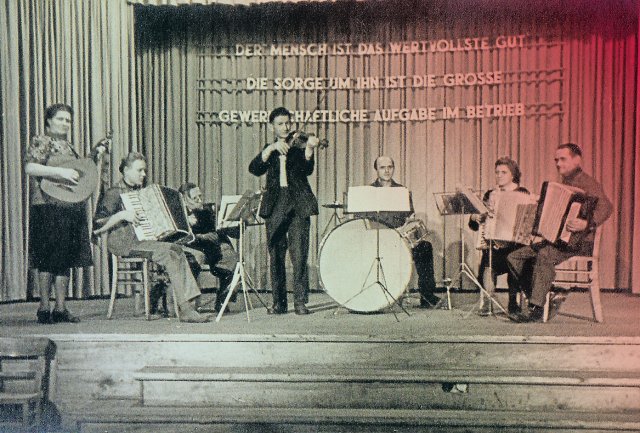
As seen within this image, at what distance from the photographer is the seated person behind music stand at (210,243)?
6.58 meters

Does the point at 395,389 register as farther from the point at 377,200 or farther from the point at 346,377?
the point at 377,200

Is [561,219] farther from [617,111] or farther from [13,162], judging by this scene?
[13,162]

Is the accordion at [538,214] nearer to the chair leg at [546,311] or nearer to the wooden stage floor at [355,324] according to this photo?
the chair leg at [546,311]

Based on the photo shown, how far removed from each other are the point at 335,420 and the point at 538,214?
2408mm

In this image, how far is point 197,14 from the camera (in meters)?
8.08

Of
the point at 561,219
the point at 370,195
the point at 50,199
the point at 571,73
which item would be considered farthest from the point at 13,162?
the point at 571,73

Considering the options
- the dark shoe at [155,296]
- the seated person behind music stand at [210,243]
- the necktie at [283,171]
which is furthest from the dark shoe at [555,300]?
the dark shoe at [155,296]

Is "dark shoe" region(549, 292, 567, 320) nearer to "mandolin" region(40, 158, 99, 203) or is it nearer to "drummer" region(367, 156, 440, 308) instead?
"drummer" region(367, 156, 440, 308)

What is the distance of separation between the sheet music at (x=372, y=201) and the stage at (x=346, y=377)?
3.06ft

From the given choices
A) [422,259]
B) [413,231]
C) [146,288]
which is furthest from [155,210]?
[422,259]

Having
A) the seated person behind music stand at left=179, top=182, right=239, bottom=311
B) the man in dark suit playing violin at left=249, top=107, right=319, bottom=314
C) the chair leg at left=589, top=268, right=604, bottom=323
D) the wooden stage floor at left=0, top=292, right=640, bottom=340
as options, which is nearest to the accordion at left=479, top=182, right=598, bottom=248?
the chair leg at left=589, top=268, right=604, bottom=323

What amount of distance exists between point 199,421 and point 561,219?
10.2 ft

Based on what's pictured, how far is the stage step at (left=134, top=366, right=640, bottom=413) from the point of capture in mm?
4715

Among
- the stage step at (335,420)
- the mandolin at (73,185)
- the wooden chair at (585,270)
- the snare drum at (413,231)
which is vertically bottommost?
the stage step at (335,420)
